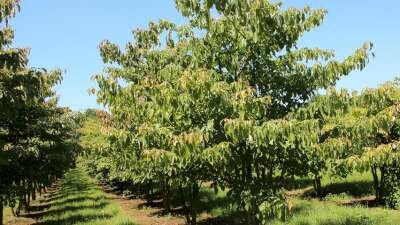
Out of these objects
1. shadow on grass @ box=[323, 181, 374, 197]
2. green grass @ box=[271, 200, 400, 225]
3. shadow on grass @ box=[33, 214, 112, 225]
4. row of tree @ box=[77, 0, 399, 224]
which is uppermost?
row of tree @ box=[77, 0, 399, 224]

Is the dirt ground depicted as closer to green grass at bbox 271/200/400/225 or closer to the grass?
the grass

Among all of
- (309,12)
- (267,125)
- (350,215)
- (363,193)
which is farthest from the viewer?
(363,193)

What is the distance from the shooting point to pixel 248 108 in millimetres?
8164

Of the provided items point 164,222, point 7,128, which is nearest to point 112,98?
point 7,128

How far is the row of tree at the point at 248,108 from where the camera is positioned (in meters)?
8.09

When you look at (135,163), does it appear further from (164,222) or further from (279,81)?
(164,222)

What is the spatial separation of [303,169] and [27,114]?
41.7 ft

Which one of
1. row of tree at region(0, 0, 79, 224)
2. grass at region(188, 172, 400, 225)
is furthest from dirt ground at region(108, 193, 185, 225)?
row of tree at region(0, 0, 79, 224)

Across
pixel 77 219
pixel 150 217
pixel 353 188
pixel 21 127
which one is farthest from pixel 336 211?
pixel 21 127

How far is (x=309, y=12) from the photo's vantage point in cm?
943

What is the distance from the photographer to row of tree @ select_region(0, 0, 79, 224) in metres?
11.6

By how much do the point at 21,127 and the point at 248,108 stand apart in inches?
517

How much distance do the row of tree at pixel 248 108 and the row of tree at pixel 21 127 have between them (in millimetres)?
2733

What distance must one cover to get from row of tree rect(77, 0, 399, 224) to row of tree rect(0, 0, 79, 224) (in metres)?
2.73
